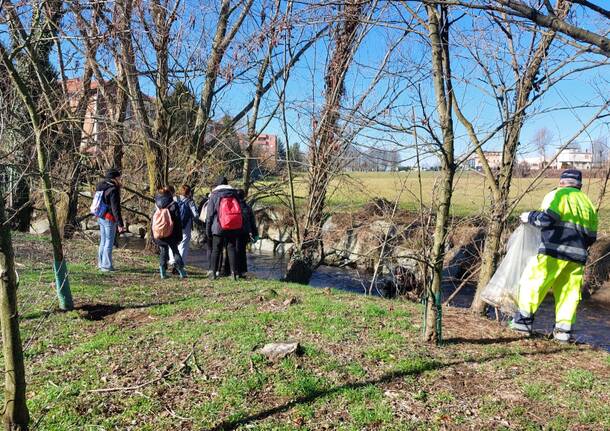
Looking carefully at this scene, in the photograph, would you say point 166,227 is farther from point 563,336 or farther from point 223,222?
point 563,336

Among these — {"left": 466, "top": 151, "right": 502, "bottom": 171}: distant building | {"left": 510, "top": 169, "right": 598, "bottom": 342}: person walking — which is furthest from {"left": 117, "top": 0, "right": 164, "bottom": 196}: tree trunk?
{"left": 510, "top": 169, "right": 598, "bottom": 342}: person walking

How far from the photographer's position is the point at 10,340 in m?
3.11

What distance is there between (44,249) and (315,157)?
18.4ft

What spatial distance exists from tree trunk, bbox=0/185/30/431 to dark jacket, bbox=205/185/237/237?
5.58 m

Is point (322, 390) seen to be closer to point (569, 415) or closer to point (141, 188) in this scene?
point (569, 415)

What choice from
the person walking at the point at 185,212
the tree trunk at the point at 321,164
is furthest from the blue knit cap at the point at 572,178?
the person walking at the point at 185,212

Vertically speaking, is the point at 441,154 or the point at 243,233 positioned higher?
the point at 441,154

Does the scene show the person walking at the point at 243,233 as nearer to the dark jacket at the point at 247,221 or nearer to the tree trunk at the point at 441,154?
the dark jacket at the point at 247,221

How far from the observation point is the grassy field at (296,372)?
3750 mm

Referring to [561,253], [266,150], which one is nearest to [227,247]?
[266,150]

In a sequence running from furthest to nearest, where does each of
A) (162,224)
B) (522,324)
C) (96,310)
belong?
(162,224), (96,310), (522,324)

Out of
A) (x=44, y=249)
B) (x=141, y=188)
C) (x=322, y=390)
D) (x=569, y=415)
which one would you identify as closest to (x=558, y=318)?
(x=569, y=415)

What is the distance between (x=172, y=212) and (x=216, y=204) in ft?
2.37

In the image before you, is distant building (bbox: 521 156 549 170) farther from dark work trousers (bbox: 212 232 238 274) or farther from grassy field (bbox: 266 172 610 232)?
dark work trousers (bbox: 212 232 238 274)
